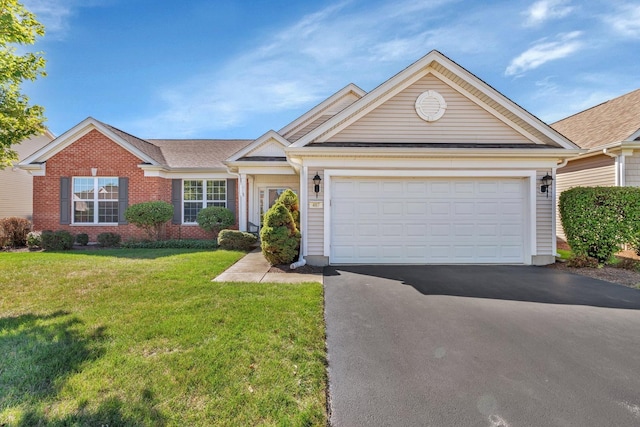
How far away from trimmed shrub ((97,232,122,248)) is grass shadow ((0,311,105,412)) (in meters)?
8.21

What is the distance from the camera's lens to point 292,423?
2172 millimetres

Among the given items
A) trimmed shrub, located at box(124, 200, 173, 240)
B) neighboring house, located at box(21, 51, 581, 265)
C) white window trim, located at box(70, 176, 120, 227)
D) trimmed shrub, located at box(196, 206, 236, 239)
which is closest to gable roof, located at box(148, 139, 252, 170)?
trimmed shrub, located at box(196, 206, 236, 239)

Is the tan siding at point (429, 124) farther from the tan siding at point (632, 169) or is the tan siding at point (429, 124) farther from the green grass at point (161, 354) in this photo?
the green grass at point (161, 354)

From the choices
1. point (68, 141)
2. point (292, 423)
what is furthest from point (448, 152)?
point (68, 141)

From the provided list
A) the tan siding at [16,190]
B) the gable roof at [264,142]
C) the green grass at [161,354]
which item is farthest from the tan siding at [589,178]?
the tan siding at [16,190]

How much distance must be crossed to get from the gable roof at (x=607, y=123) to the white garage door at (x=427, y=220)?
5151 millimetres

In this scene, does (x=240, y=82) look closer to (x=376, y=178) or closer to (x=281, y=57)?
(x=281, y=57)

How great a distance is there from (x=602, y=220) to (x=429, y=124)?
5.04 m

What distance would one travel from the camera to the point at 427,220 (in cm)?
791

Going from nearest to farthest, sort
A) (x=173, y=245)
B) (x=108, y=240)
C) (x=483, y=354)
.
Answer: (x=483, y=354) → (x=173, y=245) → (x=108, y=240)

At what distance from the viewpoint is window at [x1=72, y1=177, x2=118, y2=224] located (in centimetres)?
1249

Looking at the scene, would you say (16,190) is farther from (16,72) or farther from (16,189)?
(16,72)

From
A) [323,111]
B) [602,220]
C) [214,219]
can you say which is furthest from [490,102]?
[214,219]

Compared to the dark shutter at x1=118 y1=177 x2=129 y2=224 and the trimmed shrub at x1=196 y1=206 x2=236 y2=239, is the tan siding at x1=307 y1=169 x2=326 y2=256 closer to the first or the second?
the trimmed shrub at x1=196 y1=206 x2=236 y2=239
